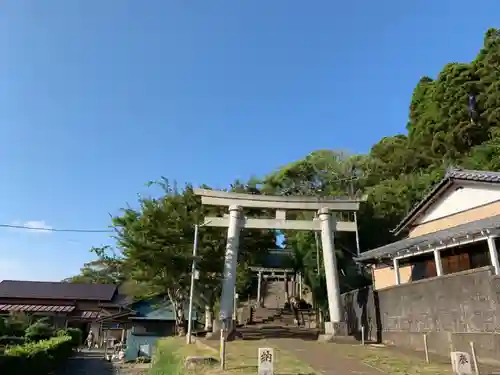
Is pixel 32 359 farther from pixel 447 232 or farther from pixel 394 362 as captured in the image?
pixel 447 232

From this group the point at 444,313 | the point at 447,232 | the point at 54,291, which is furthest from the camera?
the point at 54,291

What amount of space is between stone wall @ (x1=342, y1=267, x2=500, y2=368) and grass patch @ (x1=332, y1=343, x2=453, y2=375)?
126 cm

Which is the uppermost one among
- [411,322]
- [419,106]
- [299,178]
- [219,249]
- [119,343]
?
[419,106]

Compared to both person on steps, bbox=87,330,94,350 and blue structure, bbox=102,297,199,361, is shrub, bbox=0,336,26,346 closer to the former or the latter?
blue structure, bbox=102,297,199,361

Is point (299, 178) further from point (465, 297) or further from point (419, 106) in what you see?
point (465, 297)

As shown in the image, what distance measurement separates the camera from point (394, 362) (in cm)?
1205

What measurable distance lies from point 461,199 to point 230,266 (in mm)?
12785

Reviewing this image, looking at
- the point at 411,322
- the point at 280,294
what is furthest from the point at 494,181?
the point at 280,294

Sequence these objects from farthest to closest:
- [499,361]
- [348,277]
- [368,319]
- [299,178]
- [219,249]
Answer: [299,178] → [348,277] → [219,249] → [368,319] → [499,361]

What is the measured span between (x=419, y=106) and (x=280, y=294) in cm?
2696

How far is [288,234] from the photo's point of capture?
1645 inches

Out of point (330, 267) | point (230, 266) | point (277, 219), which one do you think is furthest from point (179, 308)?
point (330, 267)

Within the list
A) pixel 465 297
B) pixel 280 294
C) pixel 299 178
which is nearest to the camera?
pixel 465 297

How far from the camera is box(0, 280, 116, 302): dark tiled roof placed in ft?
151
